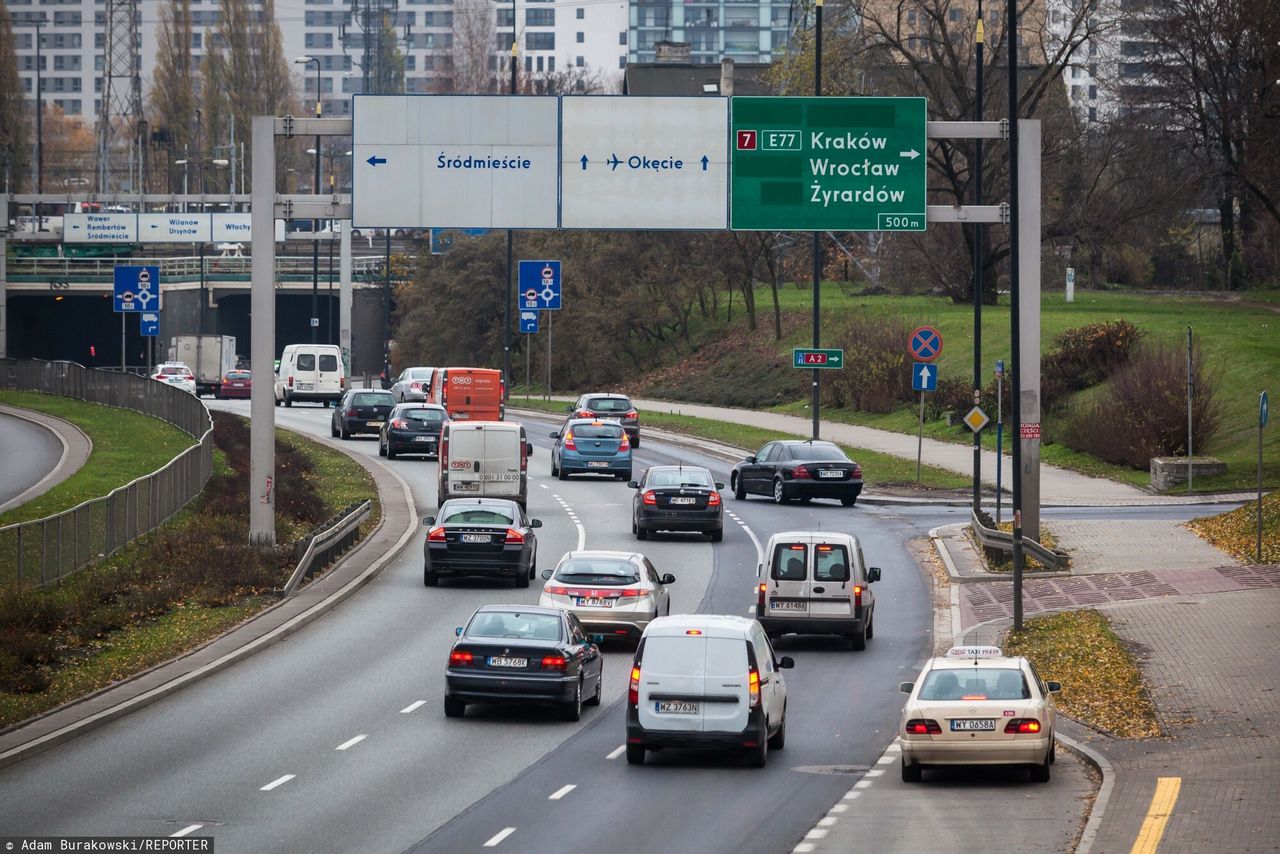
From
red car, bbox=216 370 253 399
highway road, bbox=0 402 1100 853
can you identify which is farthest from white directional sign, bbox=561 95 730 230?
red car, bbox=216 370 253 399

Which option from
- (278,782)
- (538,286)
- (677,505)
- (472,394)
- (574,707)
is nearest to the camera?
(278,782)

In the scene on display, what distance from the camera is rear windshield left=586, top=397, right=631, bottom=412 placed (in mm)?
56844

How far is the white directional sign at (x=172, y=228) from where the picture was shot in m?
95.8

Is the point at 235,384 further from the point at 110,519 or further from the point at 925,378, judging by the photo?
the point at 110,519

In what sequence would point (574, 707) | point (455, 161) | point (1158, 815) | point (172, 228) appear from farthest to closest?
point (172, 228)
point (455, 161)
point (574, 707)
point (1158, 815)

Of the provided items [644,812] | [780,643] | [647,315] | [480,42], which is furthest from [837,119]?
[480,42]

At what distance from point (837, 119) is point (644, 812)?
58.1ft

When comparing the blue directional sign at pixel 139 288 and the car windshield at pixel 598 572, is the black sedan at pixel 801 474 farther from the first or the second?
the blue directional sign at pixel 139 288

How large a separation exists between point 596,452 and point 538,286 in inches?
703

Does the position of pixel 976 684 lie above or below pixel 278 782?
above

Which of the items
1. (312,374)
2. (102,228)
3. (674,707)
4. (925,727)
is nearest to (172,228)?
(102,228)

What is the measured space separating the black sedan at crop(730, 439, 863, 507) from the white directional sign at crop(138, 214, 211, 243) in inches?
2298

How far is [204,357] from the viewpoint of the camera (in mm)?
86125

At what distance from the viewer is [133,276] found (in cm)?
5094
